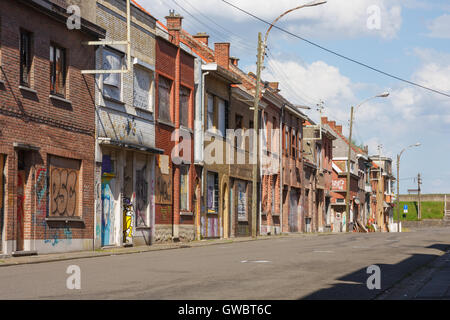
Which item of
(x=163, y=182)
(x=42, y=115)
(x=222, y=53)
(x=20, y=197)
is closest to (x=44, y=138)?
(x=42, y=115)

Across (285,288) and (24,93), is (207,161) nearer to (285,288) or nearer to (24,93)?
(24,93)

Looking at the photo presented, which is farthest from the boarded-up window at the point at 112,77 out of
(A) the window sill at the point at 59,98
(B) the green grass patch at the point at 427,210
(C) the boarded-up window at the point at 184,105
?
(B) the green grass patch at the point at 427,210

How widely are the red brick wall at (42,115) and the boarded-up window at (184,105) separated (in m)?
8.13

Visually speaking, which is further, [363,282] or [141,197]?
[141,197]

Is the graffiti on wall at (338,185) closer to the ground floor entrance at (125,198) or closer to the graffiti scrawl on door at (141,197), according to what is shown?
the ground floor entrance at (125,198)

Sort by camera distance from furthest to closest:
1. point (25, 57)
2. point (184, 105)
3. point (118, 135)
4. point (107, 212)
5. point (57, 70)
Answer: point (184, 105) < point (118, 135) < point (107, 212) < point (57, 70) < point (25, 57)

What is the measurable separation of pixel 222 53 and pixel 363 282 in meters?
29.0

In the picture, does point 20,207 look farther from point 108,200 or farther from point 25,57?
point 108,200

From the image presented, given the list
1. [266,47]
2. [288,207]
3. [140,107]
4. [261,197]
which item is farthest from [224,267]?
[288,207]

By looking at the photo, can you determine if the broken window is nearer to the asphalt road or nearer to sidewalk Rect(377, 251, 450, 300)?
the asphalt road

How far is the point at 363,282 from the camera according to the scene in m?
12.3

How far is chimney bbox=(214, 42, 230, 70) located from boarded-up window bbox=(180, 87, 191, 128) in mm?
8338
